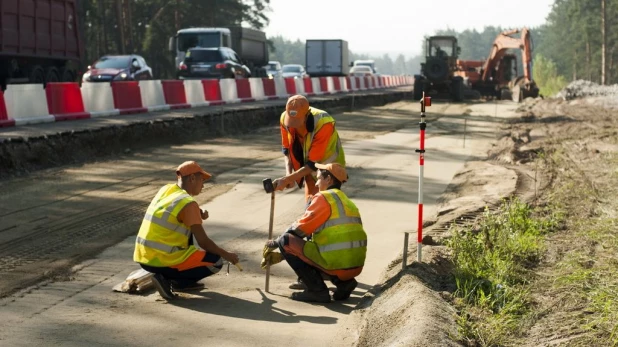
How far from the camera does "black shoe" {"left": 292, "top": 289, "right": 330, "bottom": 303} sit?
26.9ft

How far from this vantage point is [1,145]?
15688mm

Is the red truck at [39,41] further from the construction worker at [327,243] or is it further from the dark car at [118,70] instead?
the construction worker at [327,243]

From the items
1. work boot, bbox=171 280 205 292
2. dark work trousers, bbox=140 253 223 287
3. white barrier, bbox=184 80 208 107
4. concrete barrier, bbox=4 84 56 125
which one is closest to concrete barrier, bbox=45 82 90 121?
concrete barrier, bbox=4 84 56 125

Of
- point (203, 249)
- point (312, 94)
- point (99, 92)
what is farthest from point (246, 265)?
point (312, 94)

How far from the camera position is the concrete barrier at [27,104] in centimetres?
1878

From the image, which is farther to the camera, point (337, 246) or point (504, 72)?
point (504, 72)

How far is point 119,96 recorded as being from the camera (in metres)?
23.8

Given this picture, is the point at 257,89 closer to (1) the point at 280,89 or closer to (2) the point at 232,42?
(1) the point at 280,89

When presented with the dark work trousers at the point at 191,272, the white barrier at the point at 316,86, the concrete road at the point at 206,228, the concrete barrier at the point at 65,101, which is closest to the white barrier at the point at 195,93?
the concrete barrier at the point at 65,101

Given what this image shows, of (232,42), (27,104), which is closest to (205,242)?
(27,104)

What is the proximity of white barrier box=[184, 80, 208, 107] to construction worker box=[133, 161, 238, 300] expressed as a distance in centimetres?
2037

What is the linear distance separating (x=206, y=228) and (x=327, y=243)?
3351mm

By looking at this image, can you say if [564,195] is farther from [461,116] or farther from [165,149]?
[461,116]

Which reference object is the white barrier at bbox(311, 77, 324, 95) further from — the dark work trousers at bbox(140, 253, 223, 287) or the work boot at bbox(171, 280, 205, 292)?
the dark work trousers at bbox(140, 253, 223, 287)
